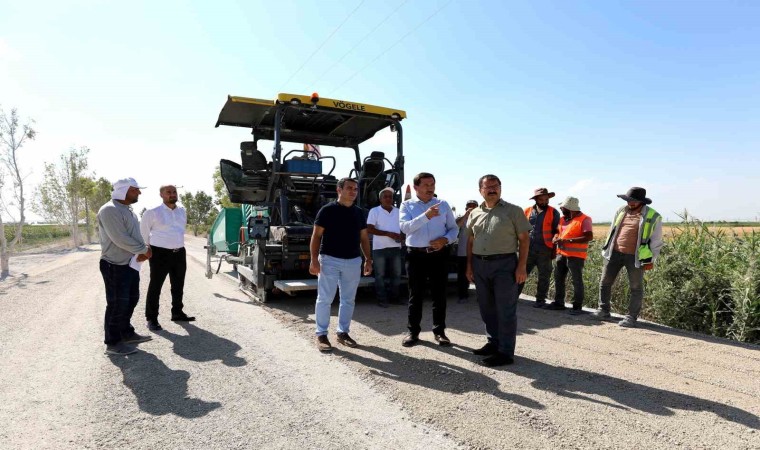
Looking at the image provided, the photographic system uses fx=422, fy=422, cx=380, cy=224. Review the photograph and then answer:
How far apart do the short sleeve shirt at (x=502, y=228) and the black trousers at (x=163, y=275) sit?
3791mm

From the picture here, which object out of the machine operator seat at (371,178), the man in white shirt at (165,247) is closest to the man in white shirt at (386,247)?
the machine operator seat at (371,178)

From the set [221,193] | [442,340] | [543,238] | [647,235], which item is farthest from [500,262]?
[221,193]

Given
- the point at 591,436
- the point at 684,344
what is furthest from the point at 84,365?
the point at 684,344

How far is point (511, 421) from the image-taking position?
2.65 meters

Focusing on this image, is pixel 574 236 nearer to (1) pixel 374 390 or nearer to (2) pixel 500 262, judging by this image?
(2) pixel 500 262

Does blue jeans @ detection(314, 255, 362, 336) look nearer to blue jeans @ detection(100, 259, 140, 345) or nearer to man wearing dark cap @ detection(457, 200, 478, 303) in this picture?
blue jeans @ detection(100, 259, 140, 345)

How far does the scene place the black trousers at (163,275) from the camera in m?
5.04

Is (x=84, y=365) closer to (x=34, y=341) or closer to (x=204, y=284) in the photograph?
(x=34, y=341)

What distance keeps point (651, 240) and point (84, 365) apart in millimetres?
6060

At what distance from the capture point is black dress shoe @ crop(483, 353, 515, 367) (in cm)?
366

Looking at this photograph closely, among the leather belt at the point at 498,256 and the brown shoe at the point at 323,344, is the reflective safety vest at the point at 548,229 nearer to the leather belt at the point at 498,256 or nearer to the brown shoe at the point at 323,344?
the leather belt at the point at 498,256

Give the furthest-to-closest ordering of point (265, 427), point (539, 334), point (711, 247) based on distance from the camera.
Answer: point (711, 247), point (539, 334), point (265, 427)

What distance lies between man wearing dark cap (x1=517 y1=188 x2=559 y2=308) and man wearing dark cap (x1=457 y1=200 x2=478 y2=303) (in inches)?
39.4

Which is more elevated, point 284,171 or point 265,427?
point 284,171
